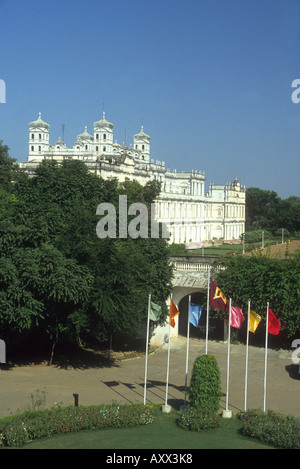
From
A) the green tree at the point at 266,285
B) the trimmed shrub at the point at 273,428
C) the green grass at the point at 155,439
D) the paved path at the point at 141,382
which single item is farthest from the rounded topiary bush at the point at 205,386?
the green tree at the point at 266,285

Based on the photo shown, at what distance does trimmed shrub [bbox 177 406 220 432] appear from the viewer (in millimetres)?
14359

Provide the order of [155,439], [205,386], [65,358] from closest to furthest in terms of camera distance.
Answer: [155,439], [205,386], [65,358]

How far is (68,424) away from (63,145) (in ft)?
237

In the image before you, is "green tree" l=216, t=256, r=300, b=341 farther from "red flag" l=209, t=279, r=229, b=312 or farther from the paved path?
"red flag" l=209, t=279, r=229, b=312

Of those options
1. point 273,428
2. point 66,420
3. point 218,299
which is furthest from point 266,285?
point 66,420

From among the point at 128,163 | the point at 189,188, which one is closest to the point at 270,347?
the point at 128,163

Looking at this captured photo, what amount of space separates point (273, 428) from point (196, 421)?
1950 mm

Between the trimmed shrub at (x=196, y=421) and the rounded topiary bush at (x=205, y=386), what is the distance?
0.51 m

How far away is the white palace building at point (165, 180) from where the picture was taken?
7525cm

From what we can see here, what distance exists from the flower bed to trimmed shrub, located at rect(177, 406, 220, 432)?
88 cm

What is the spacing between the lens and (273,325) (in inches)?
630

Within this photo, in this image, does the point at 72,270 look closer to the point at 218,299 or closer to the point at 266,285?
the point at 218,299

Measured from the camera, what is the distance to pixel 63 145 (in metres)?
83.4

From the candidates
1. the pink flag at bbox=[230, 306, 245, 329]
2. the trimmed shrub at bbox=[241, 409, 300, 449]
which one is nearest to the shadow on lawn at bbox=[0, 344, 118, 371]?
the pink flag at bbox=[230, 306, 245, 329]
